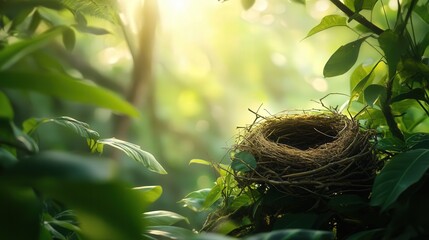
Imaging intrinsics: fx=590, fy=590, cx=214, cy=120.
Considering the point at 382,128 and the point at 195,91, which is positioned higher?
the point at 195,91

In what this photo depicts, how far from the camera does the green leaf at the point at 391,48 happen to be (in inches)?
39.8

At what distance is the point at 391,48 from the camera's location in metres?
1.02

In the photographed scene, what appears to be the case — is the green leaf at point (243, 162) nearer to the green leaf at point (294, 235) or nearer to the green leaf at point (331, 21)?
the green leaf at point (331, 21)

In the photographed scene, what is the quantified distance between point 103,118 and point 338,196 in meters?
1.48

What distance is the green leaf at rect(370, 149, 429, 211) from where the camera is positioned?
2.73ft

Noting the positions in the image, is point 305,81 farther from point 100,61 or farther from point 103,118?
point 103,118

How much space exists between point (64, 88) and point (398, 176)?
22.1 inches

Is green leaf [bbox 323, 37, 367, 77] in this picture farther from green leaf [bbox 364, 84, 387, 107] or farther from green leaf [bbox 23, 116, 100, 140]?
green leaf [bbox 23, 116, 100, 140]

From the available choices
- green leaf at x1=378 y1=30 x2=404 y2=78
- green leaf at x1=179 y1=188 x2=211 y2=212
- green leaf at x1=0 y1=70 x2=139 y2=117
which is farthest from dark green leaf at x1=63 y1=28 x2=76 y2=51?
green leaf at x1=0 y1=70 x2=139 y2=117

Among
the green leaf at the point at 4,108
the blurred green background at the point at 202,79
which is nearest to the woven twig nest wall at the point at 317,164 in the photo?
the green leaf at the point at 4,108

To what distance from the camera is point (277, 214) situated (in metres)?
1.08

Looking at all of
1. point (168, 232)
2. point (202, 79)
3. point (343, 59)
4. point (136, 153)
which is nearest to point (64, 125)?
point (136, 153)

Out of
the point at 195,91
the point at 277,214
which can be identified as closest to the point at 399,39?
the point at 277,214

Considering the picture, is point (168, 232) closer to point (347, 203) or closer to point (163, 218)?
point (163, 218)
